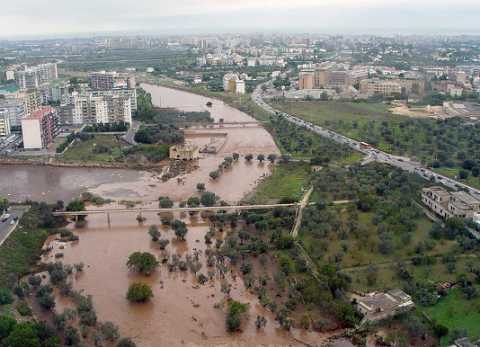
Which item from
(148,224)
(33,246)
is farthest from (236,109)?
(33,246)

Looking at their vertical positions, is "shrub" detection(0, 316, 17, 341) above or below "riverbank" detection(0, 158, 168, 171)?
below

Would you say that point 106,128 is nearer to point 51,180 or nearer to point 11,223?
point 51,180

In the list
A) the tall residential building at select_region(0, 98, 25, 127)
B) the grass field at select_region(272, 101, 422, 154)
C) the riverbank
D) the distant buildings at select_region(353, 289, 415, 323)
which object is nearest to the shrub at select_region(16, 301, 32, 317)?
the distant buildings at select_region(353, 289, 415, 323)

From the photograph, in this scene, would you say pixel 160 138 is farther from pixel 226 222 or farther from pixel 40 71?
pixel 40 71

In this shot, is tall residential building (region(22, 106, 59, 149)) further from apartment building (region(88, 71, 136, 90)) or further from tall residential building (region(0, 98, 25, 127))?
apartment building (region(88, 71, 136, 90))

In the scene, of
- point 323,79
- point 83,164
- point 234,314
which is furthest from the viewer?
point 323,79

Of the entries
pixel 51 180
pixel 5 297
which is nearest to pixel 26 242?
pixel 5 297

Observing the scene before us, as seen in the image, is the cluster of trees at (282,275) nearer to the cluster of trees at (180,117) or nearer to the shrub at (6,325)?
the shrub at (6,325)
